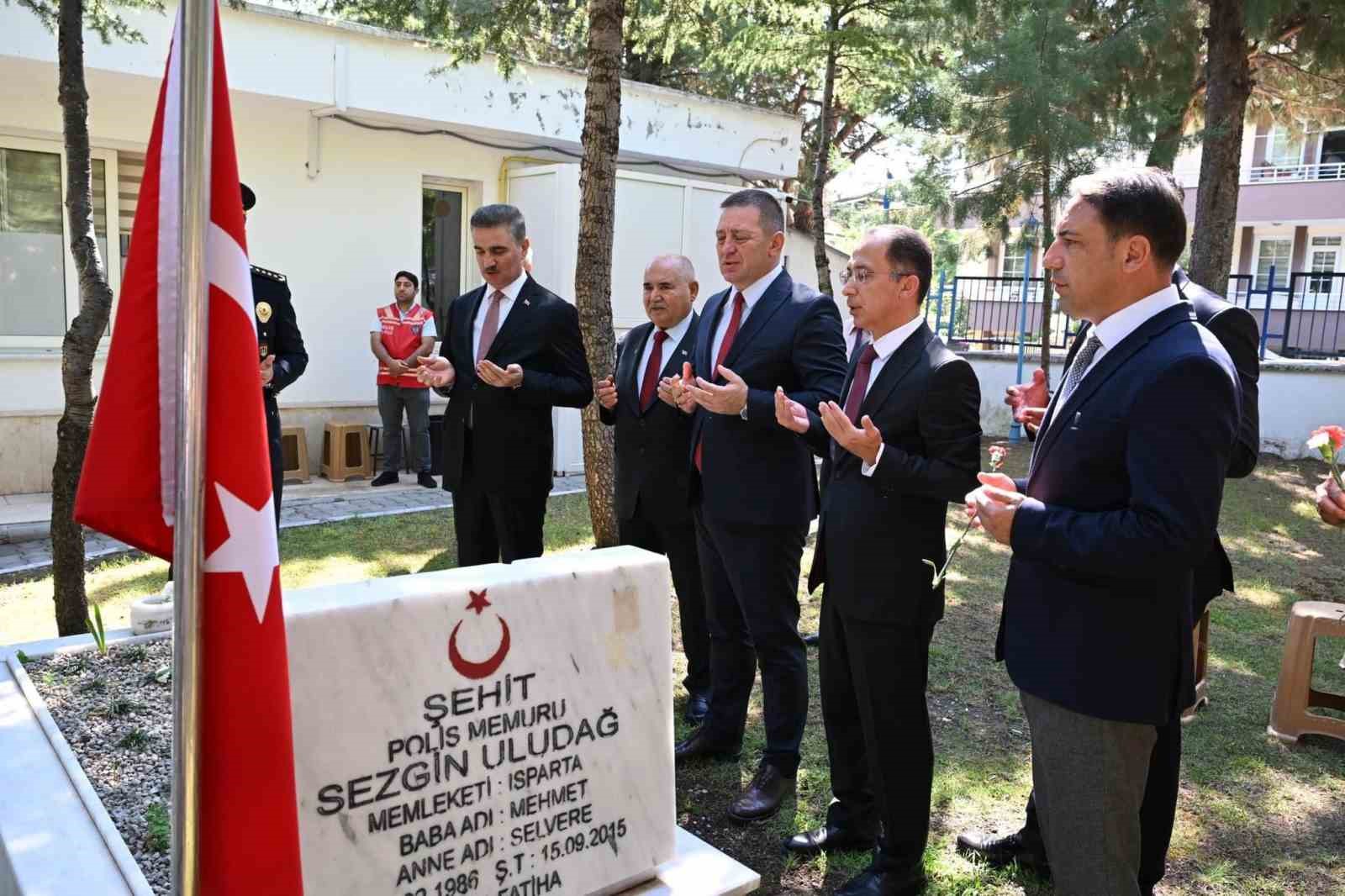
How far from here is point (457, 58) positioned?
7.07m

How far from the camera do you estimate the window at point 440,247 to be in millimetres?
10930

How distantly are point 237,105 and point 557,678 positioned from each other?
8.39 metres

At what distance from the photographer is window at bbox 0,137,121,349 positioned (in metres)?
8.58

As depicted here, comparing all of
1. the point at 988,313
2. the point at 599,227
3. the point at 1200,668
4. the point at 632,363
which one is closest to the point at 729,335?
the point at 632,363

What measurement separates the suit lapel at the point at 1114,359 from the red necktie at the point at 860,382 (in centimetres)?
82

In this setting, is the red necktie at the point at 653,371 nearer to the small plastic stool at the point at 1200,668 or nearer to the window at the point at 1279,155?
the small plastic stool at the point at 1200,668

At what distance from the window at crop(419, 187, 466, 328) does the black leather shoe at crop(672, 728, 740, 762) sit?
25.7 feet

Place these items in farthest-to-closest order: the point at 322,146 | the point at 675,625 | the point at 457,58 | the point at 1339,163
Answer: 1. the point at 1339,163
2. the point at 322,146
3. the point at 457,58
4. the point at 675,625

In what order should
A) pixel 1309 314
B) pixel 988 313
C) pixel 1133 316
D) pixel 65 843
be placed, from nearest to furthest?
pixel 1133 316, pixel 65 843, pixel 1309 314, pixel 988 313

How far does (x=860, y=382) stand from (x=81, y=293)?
3.27 meters

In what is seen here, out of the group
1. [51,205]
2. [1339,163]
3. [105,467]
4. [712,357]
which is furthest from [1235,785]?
[1339,163]

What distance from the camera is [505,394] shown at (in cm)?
466

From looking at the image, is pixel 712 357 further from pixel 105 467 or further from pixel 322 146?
pixel 322 146

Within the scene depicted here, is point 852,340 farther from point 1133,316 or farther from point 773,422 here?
point 1133,316
